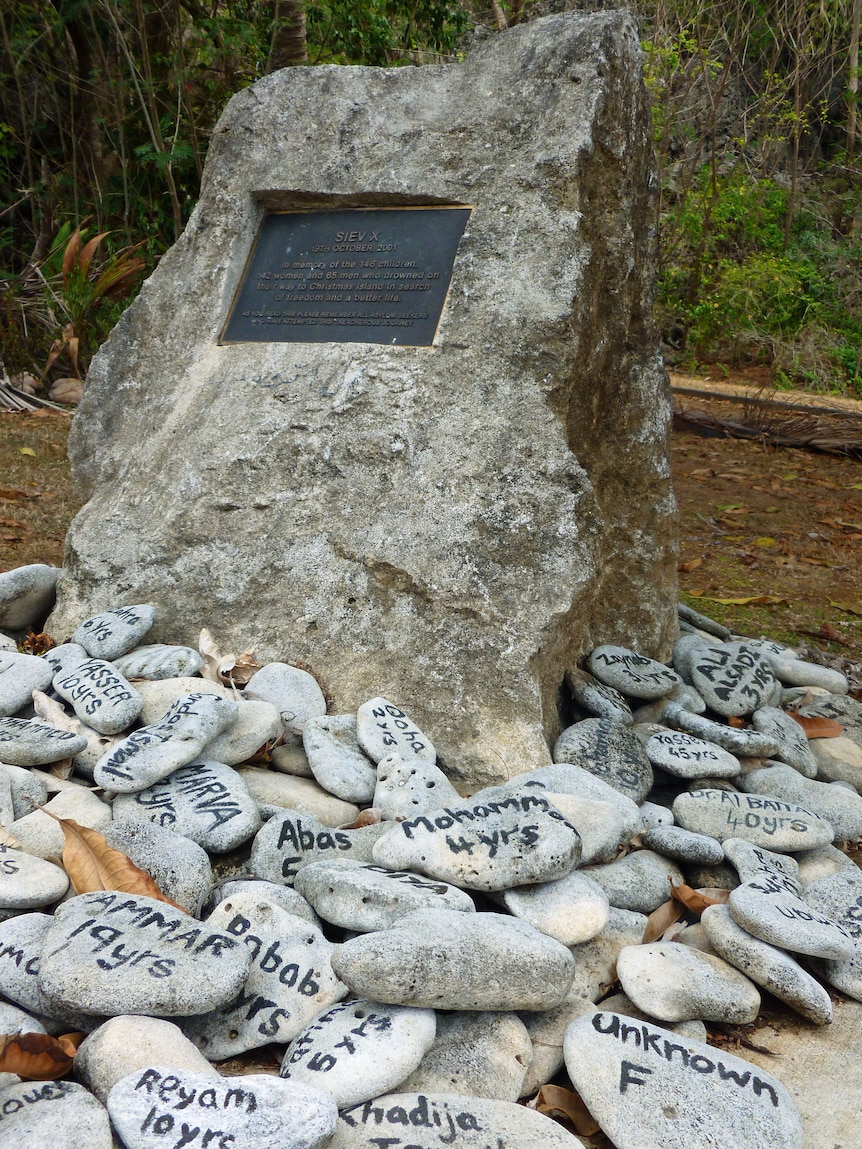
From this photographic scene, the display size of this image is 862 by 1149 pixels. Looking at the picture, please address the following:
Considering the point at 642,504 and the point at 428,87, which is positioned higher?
the point at 428,87

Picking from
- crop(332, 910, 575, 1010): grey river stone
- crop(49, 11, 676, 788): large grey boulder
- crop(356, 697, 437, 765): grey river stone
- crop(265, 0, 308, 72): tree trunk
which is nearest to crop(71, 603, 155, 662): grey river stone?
crop(49, 11, 676, 788): large grey boulder

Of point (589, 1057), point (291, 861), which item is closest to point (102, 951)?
point (291, 861)

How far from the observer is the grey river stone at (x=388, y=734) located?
2.80 metres

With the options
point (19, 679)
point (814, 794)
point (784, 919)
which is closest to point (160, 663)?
point (19, 679)

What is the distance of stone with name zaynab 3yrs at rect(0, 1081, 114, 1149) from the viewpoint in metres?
1.51

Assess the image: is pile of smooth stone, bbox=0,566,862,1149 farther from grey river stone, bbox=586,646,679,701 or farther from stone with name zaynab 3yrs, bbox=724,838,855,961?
grey river stone, bbox=586,646,679,701

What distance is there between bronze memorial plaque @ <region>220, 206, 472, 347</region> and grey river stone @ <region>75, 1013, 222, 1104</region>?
2.18 m

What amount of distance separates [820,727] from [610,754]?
3.35ft

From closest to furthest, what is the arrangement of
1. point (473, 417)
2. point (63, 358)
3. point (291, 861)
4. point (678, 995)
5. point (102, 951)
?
point (102, 951), point (678, 995), point (291, 861), point (473, 417), point (63, 358)

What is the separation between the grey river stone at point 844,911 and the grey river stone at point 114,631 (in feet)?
6.58

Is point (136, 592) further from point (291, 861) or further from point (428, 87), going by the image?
point (428, 87)

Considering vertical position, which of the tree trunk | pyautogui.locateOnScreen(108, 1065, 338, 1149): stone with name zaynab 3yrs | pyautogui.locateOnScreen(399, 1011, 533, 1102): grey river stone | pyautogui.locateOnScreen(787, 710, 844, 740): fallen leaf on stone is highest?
the tree trunk

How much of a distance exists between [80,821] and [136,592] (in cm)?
107

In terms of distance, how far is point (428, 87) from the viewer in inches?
137
